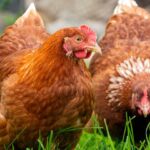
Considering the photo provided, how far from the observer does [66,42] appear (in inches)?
174

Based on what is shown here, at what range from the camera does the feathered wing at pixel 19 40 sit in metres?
4.78

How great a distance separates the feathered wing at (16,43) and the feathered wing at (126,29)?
0.66 metres

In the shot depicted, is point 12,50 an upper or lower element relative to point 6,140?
upper

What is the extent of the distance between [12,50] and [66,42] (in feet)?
2.37

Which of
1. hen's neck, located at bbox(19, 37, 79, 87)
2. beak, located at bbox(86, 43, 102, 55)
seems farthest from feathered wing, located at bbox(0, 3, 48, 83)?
beak, located at bbox(86, 43, 102, 55)

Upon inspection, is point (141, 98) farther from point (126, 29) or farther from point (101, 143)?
point (126, 29)

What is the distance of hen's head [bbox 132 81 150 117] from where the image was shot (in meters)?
5.02

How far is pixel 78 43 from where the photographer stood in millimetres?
4426

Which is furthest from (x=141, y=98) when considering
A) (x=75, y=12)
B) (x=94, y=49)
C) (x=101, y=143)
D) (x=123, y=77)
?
(x=75, y=12)

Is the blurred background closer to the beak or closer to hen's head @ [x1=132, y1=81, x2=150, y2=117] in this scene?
hen's head @ [x1=132, y1=81, x2=150, y2=117]

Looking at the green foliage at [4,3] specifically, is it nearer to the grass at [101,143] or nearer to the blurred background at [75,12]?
the blurred background at [75,12]

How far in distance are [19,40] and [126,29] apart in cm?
111

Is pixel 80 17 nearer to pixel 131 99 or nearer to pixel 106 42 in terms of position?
pixel 106 42

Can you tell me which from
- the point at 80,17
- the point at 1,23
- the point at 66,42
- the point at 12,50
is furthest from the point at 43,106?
the point at 1,23
